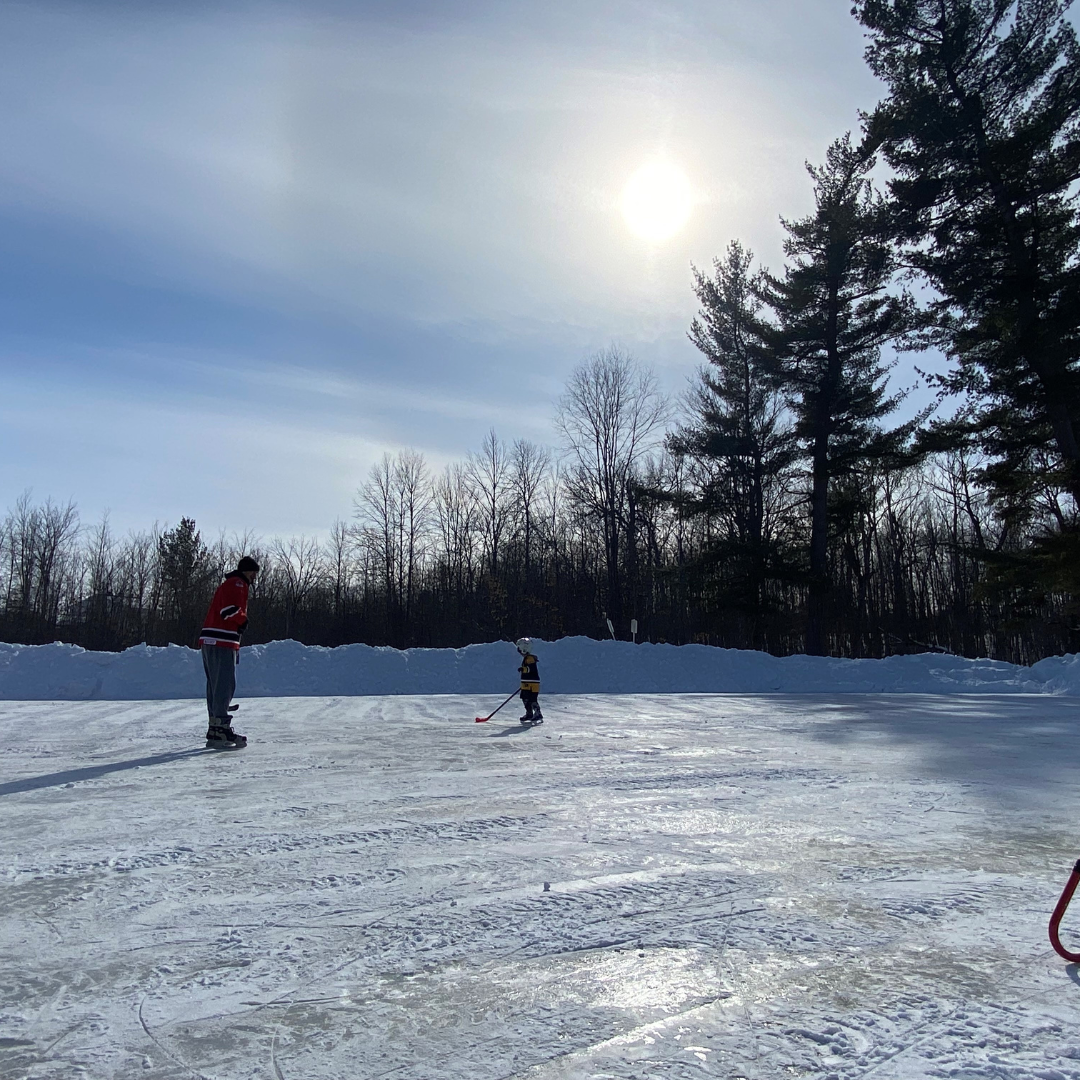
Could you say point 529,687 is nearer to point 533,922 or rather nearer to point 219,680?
point 219,680

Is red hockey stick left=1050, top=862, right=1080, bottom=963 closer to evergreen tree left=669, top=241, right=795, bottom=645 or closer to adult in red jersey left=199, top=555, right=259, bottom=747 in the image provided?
adult in red jersey left=199, top=555, right=259, bottom=747

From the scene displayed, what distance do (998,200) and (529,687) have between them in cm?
2023

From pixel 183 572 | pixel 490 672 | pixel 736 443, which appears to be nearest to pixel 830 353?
pixel 736 443

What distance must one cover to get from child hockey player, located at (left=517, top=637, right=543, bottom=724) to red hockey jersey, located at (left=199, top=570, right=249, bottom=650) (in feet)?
14.3

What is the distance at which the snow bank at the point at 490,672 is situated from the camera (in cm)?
1659

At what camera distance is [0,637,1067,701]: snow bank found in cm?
1659

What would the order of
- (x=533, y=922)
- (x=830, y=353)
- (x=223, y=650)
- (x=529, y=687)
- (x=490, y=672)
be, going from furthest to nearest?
(x=830, y=353)
(x=490, y=672)
(x=529, y=687)
(x=223, y=650)
(x=533, y=922)

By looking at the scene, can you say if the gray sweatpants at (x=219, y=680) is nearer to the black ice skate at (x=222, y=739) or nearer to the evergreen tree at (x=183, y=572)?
the black ice skate at (x=222, y=739)

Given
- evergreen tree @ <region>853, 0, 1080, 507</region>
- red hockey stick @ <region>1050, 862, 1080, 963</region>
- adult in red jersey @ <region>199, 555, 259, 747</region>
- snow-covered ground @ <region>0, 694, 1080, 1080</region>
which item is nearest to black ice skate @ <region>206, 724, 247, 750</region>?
adult in red jersey @ <region>199, 555, 259, 747</region>

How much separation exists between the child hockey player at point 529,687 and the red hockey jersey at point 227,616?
4.35m

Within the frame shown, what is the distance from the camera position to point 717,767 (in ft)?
22.6

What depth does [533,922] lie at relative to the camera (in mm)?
3051

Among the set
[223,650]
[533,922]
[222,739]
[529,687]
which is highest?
[223,650]

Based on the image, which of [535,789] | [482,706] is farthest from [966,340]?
[535,789]
